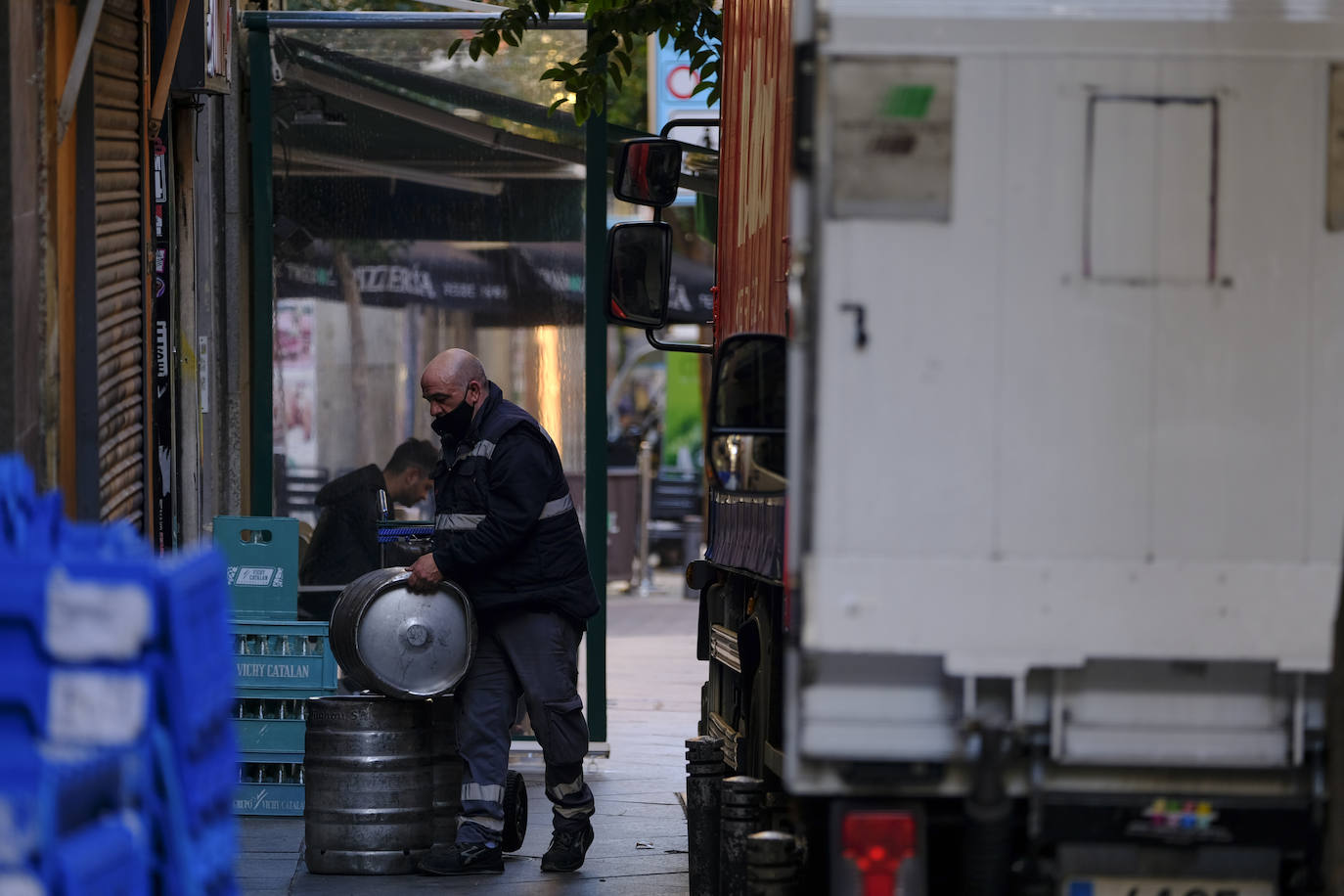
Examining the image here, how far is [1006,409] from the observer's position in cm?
413

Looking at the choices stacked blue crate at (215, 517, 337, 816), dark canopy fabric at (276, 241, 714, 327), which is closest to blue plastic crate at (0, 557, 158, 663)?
stacked blue crate at (215, 517, 337, 816)

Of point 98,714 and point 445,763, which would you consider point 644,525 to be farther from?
point 98,714

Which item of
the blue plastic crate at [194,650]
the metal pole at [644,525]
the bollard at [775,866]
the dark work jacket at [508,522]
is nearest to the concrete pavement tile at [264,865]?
the dark work jacket at [508,522]

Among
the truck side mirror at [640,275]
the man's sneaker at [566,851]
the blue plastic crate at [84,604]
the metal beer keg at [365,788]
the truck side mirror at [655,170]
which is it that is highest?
the truck side mirror at [655,170]

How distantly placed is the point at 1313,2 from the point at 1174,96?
15.0 inches

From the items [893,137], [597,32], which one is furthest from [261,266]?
[893,137]

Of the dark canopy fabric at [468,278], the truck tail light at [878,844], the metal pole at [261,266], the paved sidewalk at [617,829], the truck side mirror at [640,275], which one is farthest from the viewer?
the dark canopy fabric at [468,278]

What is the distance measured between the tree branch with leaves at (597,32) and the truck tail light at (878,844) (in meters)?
5.66

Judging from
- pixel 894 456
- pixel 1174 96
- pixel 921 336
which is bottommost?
pixel 894 456

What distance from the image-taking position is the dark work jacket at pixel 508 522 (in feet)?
24.0

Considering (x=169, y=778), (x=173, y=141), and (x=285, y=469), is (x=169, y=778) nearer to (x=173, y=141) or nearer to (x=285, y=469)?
(x=173, y=141)

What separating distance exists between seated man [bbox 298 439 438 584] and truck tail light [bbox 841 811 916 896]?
5.70 metres

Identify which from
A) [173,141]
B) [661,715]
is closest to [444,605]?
[173,141]

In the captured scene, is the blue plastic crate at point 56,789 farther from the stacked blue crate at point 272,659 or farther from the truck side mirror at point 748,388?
the stacked blue crate at point 272,659
